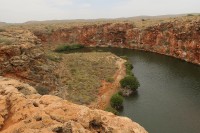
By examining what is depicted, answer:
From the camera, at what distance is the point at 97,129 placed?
47.5 ft

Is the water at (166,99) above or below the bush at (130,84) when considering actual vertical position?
below

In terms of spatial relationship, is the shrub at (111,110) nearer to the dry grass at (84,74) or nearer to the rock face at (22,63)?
the dry grass at (84,74)

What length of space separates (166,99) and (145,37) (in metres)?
55.5

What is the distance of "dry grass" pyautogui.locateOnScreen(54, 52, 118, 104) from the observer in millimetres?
43906

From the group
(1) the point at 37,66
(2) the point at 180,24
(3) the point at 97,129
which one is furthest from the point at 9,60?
(2) the point at 180,24

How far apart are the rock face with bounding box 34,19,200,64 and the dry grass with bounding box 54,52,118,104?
72.7ft

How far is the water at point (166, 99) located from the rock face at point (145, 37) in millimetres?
9263

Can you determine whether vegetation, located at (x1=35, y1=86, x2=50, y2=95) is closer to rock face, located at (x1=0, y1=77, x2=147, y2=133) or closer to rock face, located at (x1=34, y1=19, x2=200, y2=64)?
rock face, located at (x1=0, y1=77, x2=147, y2=133)

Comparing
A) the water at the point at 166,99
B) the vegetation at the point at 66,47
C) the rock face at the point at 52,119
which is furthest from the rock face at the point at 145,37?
the rock face at the point at 52,119

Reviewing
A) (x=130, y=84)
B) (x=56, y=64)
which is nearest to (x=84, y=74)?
(x=56, y=64)

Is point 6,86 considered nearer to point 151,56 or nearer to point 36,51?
point 36,51

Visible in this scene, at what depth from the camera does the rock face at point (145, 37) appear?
79.7 metres

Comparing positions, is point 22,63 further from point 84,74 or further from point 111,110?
point 111,110

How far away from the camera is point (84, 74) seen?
5431 cm
